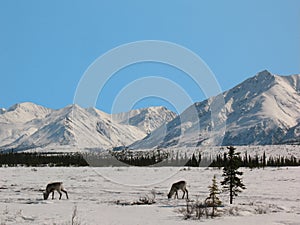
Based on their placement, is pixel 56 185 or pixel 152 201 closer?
pixel 152 201

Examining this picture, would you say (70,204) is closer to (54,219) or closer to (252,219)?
(54,219)

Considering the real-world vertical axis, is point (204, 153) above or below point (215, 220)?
above

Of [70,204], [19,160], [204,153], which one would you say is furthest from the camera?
[204,153]

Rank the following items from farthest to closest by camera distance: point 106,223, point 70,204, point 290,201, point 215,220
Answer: point 290,201 < point 70,204 < point 215,220 < point 106,223

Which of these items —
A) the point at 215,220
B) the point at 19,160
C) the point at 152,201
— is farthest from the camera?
the point at 19,160

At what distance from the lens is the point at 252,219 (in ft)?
65.2

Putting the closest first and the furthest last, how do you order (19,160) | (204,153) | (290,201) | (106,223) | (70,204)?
1. (106,223)
2. (70,204)
3. (290,201)
4. (19,160)
5. (204,153)

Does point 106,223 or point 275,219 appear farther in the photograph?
point 275,219

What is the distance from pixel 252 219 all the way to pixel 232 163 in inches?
244

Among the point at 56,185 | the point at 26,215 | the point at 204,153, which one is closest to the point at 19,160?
the point at 204,153

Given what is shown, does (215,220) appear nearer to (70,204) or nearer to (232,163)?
(232,163)

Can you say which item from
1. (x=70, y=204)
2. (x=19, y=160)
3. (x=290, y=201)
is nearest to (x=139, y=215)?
(x=70, y=204)

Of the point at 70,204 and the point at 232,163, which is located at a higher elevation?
the point at 232,163

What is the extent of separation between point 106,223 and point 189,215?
12.9ft
